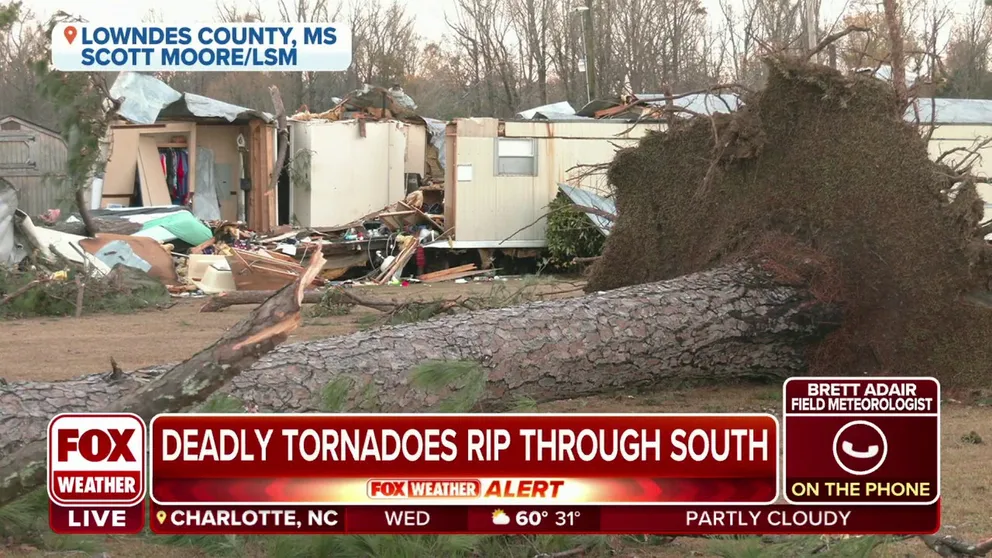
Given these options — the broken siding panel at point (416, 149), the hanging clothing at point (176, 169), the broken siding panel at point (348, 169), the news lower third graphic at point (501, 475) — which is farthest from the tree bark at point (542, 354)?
the hanging clothing at point (176, 169)

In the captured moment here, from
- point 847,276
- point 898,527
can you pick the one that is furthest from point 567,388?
point 898,527

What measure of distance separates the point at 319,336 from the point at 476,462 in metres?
7.63

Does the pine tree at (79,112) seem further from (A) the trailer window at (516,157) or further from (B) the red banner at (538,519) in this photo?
(B) the red banner at (538,519)

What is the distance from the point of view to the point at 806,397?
405 centimetres

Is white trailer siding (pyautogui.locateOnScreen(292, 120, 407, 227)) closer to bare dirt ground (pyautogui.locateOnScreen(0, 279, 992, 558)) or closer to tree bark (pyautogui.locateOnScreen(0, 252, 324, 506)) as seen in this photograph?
bare dirt ground (pyautogui.locateOnScreen(0, 279, 992, 558))

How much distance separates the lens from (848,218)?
8.16 meters

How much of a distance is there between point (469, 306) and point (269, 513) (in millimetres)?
6480

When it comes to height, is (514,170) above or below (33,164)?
below

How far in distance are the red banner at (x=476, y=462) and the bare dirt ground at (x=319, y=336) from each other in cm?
66

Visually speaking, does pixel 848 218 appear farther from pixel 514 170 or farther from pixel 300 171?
pixel 300 171

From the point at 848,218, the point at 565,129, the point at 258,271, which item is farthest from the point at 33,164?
the point at 848,218

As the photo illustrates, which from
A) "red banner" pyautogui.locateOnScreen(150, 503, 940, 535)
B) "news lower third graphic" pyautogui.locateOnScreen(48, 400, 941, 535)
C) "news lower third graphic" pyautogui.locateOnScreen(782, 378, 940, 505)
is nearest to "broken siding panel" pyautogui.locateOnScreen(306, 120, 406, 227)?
"news lower third graphic" pyautogui.locateOnScreen(48, 400, 941, 535)

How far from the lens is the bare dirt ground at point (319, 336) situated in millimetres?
4658

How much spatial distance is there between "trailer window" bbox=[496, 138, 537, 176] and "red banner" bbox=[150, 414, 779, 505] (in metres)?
16.5
